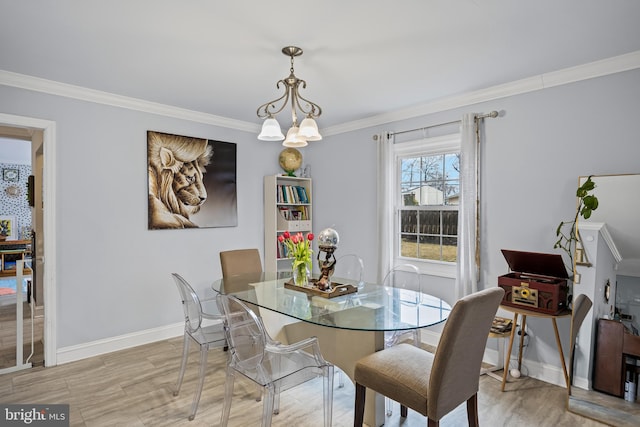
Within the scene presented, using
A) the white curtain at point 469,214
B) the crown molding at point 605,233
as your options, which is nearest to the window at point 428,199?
the white curtain at point 469,214

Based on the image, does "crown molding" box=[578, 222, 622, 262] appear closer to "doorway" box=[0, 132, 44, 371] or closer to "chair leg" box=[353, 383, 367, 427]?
"chair leg" box=[353, 383, 367, 427]

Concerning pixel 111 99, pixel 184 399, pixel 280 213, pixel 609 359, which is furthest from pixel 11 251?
pixel 609 359

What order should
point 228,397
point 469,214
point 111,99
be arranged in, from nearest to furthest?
point 228,397 → point 469,214 → point 111,99

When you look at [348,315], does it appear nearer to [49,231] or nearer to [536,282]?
[536,282]

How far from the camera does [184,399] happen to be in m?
2.62

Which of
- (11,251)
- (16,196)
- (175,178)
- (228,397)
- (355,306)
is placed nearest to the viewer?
(228,397)

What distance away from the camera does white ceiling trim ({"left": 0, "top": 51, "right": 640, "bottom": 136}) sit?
263cm

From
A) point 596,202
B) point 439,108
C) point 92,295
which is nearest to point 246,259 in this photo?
point 92,295

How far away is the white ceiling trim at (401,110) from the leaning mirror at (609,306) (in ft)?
2.67

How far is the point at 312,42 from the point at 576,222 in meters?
2.23

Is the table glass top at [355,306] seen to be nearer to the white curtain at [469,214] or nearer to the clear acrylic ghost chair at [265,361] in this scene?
the clear acrylic ghost chair at [265,361]

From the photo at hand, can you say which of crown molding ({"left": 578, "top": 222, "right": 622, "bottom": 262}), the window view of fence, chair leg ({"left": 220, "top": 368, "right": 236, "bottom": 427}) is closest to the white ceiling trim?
the window view of fence

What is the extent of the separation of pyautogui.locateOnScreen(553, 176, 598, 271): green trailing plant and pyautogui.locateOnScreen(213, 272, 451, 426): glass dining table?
1.12 meters

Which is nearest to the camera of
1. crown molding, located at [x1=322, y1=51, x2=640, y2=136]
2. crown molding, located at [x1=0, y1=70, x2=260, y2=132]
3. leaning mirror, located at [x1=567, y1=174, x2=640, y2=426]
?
leaning mirror, located at [x1=567, y1=174, x2=640, y2=426]
